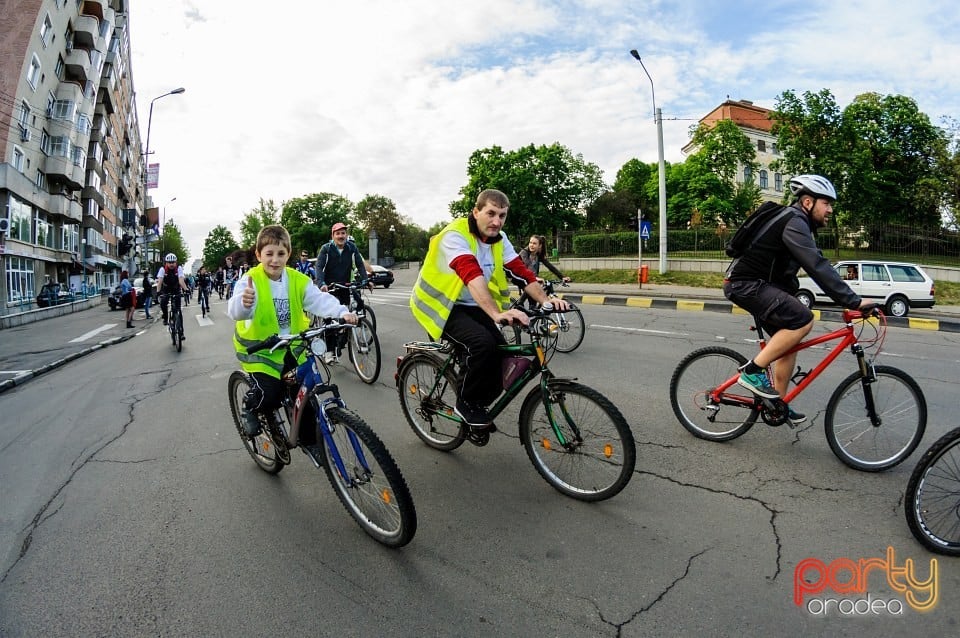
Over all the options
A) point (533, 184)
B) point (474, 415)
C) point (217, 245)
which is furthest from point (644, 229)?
point (217, 245)

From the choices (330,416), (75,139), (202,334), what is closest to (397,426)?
(330,416)

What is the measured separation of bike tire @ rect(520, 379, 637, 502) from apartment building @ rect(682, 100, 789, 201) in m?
64.9

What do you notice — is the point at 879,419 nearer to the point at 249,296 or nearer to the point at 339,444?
the point at 339,444

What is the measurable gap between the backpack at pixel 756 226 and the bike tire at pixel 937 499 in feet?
5.68

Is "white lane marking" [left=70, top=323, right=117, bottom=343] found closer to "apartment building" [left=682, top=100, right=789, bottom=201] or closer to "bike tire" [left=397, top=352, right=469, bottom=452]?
"bike tire" [left=397, top=352, right=469, bottom=452]

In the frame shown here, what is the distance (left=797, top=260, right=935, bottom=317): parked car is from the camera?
15.7 meters

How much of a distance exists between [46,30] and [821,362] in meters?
45.9

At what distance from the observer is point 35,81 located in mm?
33125

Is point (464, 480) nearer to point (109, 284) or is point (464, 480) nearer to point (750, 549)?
point (750, 549)

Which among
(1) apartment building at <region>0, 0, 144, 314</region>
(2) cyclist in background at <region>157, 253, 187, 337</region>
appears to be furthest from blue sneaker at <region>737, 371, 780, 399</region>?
(1) apartment building at <region>0, 0, 144, 314</region>

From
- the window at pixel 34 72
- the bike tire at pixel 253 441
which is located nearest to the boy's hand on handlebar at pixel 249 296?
the bike tire at pixel 253 441

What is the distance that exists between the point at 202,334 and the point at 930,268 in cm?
2742

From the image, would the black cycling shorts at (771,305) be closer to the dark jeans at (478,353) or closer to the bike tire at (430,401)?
the dark jeans at (478,353)

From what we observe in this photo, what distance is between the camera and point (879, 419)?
3699 millimetres
